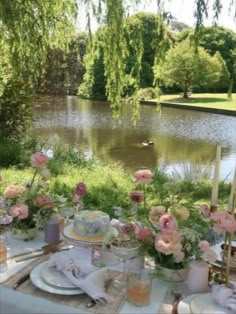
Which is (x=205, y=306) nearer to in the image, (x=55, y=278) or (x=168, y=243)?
(x=168, y=243)

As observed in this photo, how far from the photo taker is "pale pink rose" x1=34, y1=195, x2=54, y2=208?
1.45m

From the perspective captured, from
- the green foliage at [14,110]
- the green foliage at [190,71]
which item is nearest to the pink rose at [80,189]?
the green foliage at [14,110]

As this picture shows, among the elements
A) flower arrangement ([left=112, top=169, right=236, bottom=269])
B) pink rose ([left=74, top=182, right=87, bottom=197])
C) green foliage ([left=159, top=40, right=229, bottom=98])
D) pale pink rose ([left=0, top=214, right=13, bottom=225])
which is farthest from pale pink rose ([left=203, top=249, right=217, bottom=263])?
green foliage ([left=159, top=40, right=229, bottom=98])

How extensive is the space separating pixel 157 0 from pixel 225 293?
2415 millimetres

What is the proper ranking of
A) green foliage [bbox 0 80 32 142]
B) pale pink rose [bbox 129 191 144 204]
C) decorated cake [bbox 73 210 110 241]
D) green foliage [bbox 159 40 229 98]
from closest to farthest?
decorated cake [bbox 73 210 110 241]
pale pink rose [bbox 129 191 144 204]
green foliage [bbox 0 80 32 142]
green foliage [bbox 159 40 229 98]

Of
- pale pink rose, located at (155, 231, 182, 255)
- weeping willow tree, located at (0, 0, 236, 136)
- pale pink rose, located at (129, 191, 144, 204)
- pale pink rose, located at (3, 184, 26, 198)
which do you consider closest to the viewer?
pale pink rose, located at (155, 231, 182, 255)

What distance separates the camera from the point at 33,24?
3.60m

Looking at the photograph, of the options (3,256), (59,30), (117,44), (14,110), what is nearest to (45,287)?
(3,256)

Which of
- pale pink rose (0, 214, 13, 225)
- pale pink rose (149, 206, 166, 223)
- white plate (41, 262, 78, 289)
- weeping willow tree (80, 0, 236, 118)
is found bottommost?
white plate (41, 262, 78, 289)

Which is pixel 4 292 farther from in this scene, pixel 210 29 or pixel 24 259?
pixel 210 29

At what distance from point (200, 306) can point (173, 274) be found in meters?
0.15

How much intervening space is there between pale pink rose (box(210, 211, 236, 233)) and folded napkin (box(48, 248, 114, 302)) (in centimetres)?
34

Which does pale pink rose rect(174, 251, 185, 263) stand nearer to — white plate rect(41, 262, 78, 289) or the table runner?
the table runner

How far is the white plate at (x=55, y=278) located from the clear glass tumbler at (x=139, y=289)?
6.0 inches
